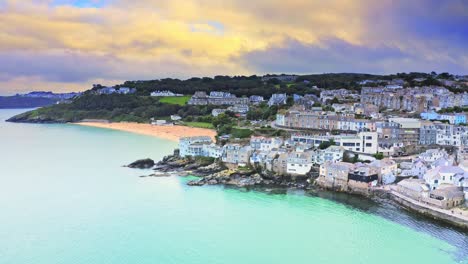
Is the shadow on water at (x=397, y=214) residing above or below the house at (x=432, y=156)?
below

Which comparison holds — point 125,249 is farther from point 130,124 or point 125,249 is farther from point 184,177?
point 130,124

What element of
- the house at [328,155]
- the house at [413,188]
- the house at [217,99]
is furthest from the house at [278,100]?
the house at [413,188]

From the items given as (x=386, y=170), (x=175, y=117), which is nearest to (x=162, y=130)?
(x=175, y=117)

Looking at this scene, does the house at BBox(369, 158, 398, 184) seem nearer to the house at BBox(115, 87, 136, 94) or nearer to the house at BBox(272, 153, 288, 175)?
the house at BBox(272, 153, 288, 175)

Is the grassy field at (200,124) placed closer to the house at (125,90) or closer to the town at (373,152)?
the town at (373,152)

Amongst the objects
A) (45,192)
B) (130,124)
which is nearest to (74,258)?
(45,192)
